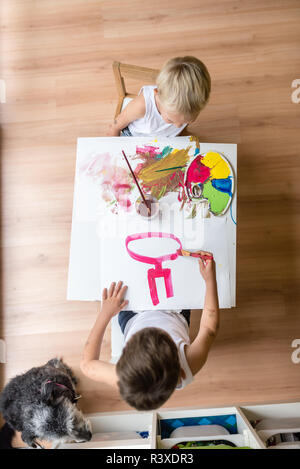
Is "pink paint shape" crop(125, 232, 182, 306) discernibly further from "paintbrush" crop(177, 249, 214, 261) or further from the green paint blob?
the green paint blob

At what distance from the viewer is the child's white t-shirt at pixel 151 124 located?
1156 millimetres

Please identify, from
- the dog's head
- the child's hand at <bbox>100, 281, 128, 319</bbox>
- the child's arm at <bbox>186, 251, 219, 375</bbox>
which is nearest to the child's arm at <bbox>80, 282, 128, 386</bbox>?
the child's hand at <bbox>100, 281, 128, 319</bbox>

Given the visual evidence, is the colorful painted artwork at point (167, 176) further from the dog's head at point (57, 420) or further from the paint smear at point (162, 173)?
the dog's head at point (57, 420)

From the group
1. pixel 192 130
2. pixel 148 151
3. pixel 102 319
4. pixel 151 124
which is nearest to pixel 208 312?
pixel 102 319

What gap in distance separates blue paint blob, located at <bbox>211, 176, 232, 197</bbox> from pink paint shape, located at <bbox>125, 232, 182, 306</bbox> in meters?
0.23

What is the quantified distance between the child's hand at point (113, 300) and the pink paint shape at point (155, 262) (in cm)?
9

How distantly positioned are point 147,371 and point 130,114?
0.89m

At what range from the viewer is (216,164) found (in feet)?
3.58

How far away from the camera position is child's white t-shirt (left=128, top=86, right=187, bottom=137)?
1.16 meters

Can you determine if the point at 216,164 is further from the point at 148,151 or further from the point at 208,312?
the point at 208,312

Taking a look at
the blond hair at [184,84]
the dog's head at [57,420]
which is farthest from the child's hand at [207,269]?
the dog's head at [57,420]
